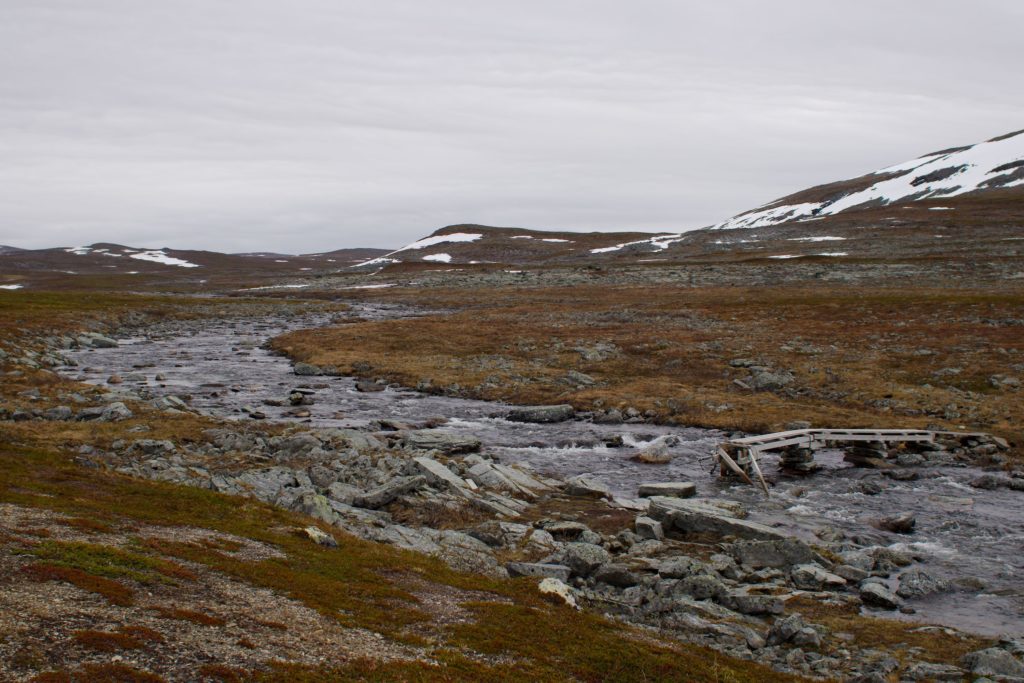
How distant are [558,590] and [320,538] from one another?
21.8 feet

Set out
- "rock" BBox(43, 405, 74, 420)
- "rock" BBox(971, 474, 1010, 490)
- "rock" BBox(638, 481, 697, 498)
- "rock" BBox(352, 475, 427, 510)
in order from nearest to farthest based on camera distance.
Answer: "rock" BBox(352, 475, 427, 510), "rock" BBox(638, 481, 697, 498), "rock" BBox(971, 474, 1010, 490), "rock" BBox(43, 405, 74, 420)

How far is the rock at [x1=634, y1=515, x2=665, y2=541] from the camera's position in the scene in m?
22.8

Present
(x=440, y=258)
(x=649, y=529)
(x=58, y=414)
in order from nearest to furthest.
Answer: (x=649, y=529), (x=58, y=414), (x=440, y=258)

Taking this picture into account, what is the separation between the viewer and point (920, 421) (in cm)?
3531

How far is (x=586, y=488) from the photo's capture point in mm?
27109

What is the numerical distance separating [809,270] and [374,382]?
76.9m

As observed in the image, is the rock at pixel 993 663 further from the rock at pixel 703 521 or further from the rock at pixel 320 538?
the rock at pixel 320 538

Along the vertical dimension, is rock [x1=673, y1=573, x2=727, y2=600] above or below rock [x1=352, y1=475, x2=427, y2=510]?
below

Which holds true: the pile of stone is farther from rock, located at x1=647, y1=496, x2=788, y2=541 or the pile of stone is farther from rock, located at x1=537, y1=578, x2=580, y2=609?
rock, located at x1=537, y1=578, x2=580, y2=609

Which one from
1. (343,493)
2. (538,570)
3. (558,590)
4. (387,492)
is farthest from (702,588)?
(343,493)

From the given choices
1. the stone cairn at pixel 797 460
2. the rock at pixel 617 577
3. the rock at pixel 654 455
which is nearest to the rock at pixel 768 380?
the stone cairn at pixel 797 460

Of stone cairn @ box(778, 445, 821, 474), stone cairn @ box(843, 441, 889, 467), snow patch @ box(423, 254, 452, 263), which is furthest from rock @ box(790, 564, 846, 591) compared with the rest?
snow patch @ box(423, 254, 452, 263)

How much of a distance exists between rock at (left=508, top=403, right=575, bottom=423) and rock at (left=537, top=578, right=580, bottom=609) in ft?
69.7

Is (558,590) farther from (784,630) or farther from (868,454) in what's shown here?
(868,454)
